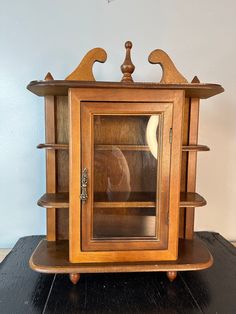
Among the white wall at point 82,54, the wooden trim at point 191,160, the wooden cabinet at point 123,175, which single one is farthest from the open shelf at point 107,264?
the white wall at point 82,54

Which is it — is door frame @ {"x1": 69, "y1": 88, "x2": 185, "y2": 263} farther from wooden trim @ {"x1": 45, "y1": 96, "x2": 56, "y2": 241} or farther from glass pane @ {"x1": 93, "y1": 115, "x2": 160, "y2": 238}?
wooden trim @ {"x1": 45, "y1": 96, "x2": 56, "y2": 241}

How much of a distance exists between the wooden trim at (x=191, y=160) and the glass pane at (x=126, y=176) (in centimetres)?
21

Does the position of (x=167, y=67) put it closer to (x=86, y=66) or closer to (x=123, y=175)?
(x=86, y=66)

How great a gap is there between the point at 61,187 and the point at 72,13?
652mm

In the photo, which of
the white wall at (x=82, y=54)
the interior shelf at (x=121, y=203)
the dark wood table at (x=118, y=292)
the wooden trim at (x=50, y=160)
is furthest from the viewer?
the white wall at (x=82, y=54)

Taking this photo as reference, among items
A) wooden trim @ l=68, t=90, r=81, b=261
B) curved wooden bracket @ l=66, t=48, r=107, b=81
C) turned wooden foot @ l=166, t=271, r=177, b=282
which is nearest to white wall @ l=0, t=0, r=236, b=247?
curved wooden bracket @ l=66, t=48, r=107, b=81

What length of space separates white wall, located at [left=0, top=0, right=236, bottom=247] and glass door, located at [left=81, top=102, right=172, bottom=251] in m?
0.36

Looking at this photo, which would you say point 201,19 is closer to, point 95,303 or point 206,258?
point 206,258

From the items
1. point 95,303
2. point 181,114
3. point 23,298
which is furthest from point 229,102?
point 23,298

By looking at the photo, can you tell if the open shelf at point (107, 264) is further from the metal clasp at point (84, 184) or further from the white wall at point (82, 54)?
the white wall at point (82, 54)

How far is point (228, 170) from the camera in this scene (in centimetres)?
111

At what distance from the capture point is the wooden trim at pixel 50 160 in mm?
890

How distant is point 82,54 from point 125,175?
1.70 ft

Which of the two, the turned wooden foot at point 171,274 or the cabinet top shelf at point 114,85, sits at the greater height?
the cabinet top shelf at point 114,85
